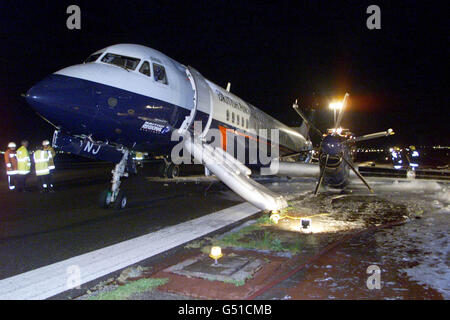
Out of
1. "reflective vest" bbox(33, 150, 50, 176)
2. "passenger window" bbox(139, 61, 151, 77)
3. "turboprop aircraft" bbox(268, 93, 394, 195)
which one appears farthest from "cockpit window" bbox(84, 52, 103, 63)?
"turboprop aircraft" bbox(268, 93, 394, 195)

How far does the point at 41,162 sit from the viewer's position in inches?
592

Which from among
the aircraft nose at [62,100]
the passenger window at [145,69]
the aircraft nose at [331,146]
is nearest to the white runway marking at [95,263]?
the aircraft nose at [62,100]

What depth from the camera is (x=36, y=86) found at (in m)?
7.91

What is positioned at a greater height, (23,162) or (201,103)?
(201,103)

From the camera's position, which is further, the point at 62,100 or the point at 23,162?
the point at 23,162

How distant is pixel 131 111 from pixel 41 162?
8.25 meters

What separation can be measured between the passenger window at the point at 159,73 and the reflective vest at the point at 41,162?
8.25 m

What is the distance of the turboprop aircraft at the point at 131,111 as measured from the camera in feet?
27.1

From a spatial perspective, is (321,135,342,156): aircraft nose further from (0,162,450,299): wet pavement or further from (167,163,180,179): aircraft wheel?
(167,163,180,179): aircraft wheel

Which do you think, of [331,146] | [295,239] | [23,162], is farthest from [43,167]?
[331,146]

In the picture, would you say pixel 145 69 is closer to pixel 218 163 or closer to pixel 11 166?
pixel 218 163
